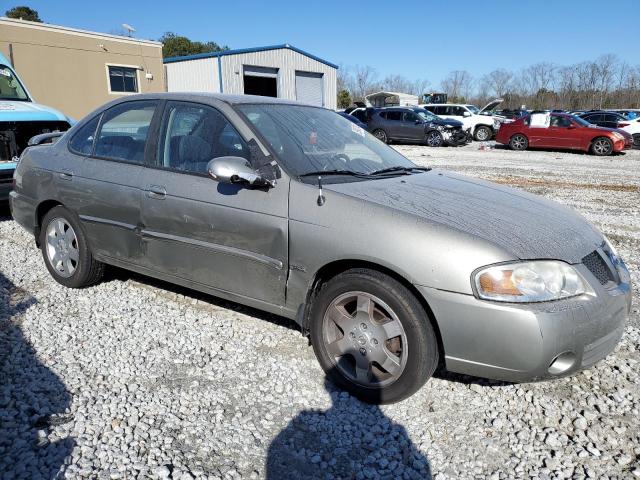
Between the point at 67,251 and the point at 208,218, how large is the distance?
1.87 m

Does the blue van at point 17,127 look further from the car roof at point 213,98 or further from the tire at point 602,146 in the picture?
the tire at point 602,146

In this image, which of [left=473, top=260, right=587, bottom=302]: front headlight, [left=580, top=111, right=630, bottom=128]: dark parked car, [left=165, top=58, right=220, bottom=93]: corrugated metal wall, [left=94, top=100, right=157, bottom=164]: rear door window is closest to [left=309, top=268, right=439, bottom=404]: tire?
[left=473, top=260, right=587, bottom=302]: front headlight

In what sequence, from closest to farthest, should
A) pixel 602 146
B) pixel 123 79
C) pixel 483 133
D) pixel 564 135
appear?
pixel 602 146 < pixel 564 135 < pixel 483 133 < pixel 123 79

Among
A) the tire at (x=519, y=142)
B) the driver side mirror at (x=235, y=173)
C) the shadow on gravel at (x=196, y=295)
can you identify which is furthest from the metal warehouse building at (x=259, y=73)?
the driver side mirror at (x=235, y=173)

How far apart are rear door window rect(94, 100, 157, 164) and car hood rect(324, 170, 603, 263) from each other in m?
1.68

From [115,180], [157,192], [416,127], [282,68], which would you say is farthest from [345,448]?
[282,68]

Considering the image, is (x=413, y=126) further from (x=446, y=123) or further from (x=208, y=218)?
(x=208, y=218)

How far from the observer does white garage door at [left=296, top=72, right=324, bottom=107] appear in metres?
32.9

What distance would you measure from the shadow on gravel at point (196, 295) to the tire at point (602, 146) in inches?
691

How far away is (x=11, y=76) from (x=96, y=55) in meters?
17.6

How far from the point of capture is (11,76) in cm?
850

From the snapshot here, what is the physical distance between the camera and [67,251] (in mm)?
4402

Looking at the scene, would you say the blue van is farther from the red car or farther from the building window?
the building window

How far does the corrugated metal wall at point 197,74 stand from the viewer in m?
29.0
